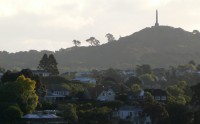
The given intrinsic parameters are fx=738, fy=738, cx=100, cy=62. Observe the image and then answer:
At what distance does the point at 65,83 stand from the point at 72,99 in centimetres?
1402

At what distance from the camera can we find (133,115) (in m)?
76.6

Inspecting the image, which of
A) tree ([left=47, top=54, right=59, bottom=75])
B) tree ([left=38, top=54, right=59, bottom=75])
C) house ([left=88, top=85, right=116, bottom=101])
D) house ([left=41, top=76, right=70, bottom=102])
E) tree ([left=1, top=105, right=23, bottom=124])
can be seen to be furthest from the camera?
tree ([left=47, top=54, right=59, bottom=75])

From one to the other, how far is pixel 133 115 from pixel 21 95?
497 inches

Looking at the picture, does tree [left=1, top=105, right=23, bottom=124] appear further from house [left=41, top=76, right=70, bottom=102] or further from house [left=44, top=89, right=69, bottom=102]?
house [left=44, top=89, right=69, bottom=102]

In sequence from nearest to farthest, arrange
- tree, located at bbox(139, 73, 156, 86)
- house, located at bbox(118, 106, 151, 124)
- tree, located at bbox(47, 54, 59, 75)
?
house, located at bbox(118, 106, 151, 124)
tree, located at bbox(47, 54, 59, 75)
tree, located at bbox(139, 73, 156, 86)

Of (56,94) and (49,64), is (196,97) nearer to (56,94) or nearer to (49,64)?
(56,94)

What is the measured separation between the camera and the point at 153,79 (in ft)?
409

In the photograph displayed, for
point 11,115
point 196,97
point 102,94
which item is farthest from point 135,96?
point 11,115

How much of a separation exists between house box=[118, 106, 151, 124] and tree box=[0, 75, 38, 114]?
9.84m

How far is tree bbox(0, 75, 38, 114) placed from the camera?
2761 inches

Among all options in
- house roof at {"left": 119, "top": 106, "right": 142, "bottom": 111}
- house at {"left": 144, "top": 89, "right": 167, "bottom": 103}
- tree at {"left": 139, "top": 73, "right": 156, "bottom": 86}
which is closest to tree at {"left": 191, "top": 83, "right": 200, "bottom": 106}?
house roof at {"left": 119, "top": 106, "right": 142, "bottom": 111}

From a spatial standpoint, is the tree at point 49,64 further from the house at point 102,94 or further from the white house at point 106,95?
the white house at point 106,95

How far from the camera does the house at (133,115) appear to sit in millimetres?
75500

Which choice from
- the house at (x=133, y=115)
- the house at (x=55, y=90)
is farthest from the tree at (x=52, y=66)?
the house at (x=133, y=115)
